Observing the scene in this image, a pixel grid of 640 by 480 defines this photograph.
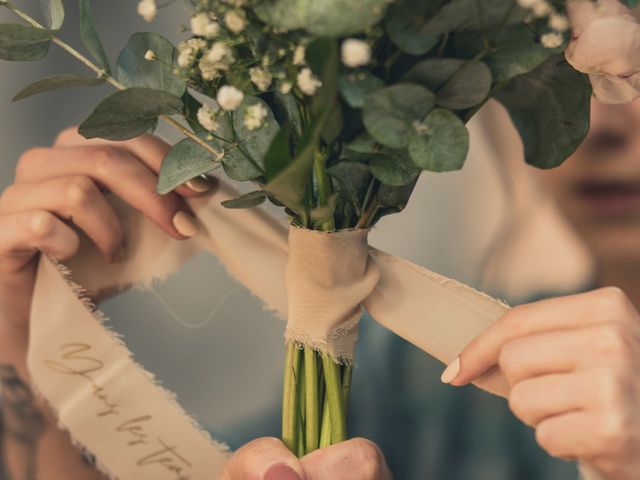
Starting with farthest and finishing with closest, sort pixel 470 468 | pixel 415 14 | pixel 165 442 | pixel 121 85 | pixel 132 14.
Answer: pixel 132 14 < pixel 470 468 < pixel 165 442 < pixel 121 85 < pixel 415 14

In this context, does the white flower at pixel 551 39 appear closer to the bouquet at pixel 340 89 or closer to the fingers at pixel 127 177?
the bouquet at pixel 340 89

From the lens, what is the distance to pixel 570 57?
1.66 ft

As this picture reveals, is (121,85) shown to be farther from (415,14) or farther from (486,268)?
(486,268)

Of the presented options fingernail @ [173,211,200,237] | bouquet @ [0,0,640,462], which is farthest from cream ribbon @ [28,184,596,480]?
bouquet @ [0,0,640,462]

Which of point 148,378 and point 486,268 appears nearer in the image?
point 148,378

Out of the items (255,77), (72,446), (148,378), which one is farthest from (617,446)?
(72,446)

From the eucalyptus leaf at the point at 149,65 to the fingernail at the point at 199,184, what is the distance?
0.48 ft

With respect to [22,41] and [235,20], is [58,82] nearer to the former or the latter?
[22,41]

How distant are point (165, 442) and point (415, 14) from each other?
487 millimetres

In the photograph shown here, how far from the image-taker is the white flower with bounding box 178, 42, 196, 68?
51cm

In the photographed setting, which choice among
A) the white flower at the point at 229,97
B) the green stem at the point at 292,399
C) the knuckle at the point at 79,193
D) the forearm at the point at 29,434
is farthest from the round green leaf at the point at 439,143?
the forearm at the point at 29,434

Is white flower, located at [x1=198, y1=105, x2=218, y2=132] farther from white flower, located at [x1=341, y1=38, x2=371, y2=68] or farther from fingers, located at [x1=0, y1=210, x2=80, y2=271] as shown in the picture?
fingers, located at [x1=0, y1=210, x2=80, y2=271]

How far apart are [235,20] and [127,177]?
0.97 ft

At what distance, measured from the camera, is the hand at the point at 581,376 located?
0.52 metres
